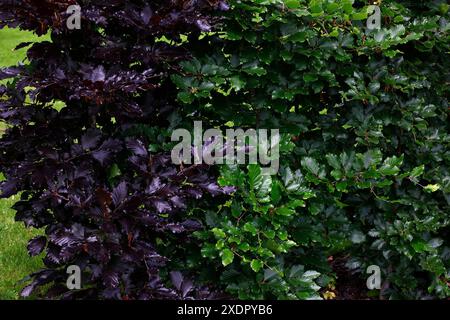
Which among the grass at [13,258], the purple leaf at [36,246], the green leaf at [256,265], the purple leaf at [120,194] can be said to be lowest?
the grass at [13,258]

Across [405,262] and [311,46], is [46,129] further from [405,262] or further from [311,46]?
[405,262]

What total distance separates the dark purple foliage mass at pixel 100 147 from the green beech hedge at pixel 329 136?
0.24 metres

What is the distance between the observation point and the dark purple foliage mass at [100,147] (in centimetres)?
289

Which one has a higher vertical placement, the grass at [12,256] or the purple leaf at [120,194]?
the purple leaf at [120,194]

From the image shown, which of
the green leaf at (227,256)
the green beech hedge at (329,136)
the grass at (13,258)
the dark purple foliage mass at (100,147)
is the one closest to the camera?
the dark purple foliage mass at (100,147)

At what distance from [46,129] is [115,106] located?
411 mm

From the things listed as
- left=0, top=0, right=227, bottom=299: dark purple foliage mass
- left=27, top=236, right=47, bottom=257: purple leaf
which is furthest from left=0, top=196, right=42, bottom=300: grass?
left=0, top=0, right=227, bottom=299: dark purple foliage mass

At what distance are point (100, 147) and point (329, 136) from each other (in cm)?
144

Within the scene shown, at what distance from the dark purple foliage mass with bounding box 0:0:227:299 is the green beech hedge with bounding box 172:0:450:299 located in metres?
0.24

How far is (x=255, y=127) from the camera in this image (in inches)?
138

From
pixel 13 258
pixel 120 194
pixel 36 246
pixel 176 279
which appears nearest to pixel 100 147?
pixel 120 194

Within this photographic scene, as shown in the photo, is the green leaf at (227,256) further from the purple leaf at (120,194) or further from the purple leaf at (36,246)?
the purple leaf at (36,246)

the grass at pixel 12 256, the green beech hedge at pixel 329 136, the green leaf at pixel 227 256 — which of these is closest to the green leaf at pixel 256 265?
the green beech hedge at pixel 329 136
